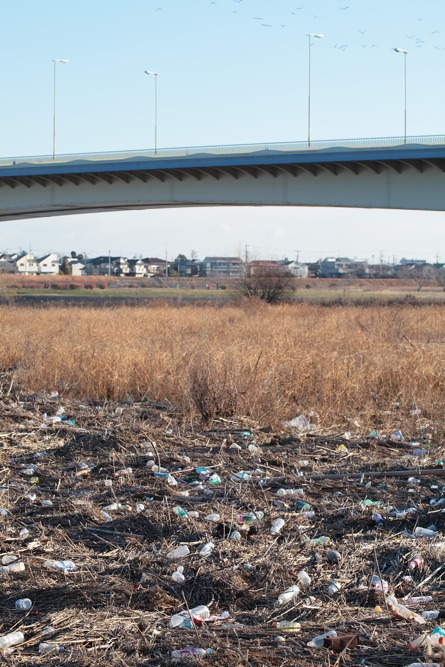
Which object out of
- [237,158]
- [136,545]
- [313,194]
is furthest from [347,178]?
[136,545]

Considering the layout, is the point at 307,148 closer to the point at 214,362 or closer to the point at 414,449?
the point at 214,362

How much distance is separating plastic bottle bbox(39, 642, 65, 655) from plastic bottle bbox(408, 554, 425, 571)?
1.97 meters

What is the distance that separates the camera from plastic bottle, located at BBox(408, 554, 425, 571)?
15.2 ft

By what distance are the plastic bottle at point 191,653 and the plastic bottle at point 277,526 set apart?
1708 millimetres

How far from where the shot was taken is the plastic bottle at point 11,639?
366 centimetres

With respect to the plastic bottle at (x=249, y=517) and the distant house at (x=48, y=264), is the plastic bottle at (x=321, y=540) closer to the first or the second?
the plastic bottle at (x=249, y=517)

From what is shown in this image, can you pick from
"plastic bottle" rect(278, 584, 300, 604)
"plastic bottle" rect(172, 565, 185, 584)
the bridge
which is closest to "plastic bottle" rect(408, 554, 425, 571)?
"plastic bottle" rect(278, 584, 300, 604)

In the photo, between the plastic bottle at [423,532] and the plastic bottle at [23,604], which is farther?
the plastic bottle at [423,532]

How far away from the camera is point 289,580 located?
4461 mm

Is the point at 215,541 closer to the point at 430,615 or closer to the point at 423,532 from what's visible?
the point at 423,532

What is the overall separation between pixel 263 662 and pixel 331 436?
5.09 metres

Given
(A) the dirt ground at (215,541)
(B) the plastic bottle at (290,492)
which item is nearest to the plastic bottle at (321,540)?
(A) the dirt ground at (215,541)

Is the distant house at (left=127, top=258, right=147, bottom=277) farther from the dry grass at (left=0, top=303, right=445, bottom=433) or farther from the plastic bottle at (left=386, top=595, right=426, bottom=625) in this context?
the plastic bottle at (left=386, top=595, right=426, bottom=625)

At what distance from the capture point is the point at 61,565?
4.67 m
